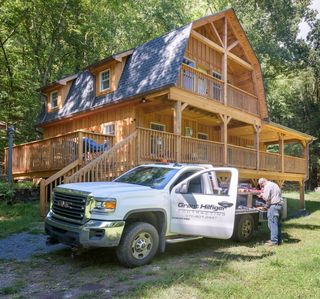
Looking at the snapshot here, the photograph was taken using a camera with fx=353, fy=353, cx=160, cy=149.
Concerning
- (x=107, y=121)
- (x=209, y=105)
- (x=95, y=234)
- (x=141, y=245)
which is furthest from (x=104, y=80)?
(x=95, y=234)

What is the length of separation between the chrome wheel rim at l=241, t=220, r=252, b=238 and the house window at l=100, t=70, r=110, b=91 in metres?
10.3

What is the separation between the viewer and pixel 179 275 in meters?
6.07

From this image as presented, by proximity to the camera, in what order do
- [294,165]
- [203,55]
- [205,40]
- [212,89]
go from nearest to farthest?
[212,89], [205,40], [203,55], [294,165]

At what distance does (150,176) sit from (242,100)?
476 inches

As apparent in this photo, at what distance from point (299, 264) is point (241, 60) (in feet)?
46.8

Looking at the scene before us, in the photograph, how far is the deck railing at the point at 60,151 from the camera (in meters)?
12.5

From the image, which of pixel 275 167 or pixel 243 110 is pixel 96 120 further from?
pixel 275 167

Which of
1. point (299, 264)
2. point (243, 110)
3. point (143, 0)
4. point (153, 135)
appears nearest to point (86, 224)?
point (299, 264)

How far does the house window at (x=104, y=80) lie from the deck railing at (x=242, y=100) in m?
6.03

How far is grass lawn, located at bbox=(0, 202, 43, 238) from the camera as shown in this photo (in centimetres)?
997

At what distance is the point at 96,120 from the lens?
17.8 metres

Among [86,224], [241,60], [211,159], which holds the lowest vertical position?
[86,224]

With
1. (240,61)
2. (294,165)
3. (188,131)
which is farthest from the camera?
(294,165)

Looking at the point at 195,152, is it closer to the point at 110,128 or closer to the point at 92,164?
the point at 110,128
